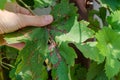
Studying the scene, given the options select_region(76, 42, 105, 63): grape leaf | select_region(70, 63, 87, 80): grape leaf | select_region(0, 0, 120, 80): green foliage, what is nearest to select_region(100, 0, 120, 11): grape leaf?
select_region(0, 0, 120, 80): green foliage

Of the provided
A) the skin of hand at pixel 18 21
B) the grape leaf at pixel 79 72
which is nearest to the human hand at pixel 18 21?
the skin of hand at pixel 18 21

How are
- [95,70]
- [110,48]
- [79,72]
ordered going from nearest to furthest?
1. [110,48]
2. [95,70]
3. [79,72]

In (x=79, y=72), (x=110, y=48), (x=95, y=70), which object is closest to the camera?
(x=110, y=48)

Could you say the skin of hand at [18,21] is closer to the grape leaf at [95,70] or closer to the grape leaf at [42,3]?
the grape leaf at [42,3]

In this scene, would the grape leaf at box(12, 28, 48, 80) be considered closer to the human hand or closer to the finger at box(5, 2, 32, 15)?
the human hand

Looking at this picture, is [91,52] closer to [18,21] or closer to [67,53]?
[67,53]

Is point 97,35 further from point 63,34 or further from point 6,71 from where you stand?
point 6,71

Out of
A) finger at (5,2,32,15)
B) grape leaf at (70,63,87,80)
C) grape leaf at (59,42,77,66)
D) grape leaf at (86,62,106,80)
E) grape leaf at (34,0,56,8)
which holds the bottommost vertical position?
grape leaf at (70,63,87,80)

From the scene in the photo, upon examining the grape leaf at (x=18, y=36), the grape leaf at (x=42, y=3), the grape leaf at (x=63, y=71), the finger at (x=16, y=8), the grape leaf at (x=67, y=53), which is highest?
the grape leaf at (x=42, y=3)

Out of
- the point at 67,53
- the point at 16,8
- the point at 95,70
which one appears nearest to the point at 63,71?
the point at 67,53
